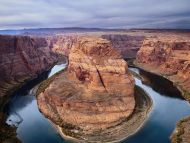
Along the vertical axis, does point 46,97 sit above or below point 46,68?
above

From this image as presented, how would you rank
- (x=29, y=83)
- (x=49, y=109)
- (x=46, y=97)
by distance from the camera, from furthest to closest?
(x=29, y=83) < (x=46, y=97) < (x=49, y=109)

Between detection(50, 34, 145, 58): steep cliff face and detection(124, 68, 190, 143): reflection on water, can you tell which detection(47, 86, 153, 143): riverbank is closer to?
detection(124, 68, 190, 143): reflection on water

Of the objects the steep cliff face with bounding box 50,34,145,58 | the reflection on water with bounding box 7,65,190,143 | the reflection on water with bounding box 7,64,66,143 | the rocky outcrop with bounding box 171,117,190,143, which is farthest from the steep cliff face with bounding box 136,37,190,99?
the reflection on water with bounding box 7,64,66,143

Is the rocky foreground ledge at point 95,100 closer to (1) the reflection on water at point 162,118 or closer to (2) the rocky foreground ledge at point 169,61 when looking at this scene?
(1) the reflection on water at point 162,118

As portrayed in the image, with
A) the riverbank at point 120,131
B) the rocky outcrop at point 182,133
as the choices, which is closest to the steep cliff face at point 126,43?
the riverbank at point 120,131

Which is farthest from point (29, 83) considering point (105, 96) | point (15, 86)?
point (105, 96)

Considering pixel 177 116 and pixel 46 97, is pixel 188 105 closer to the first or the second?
pixel 177 116
